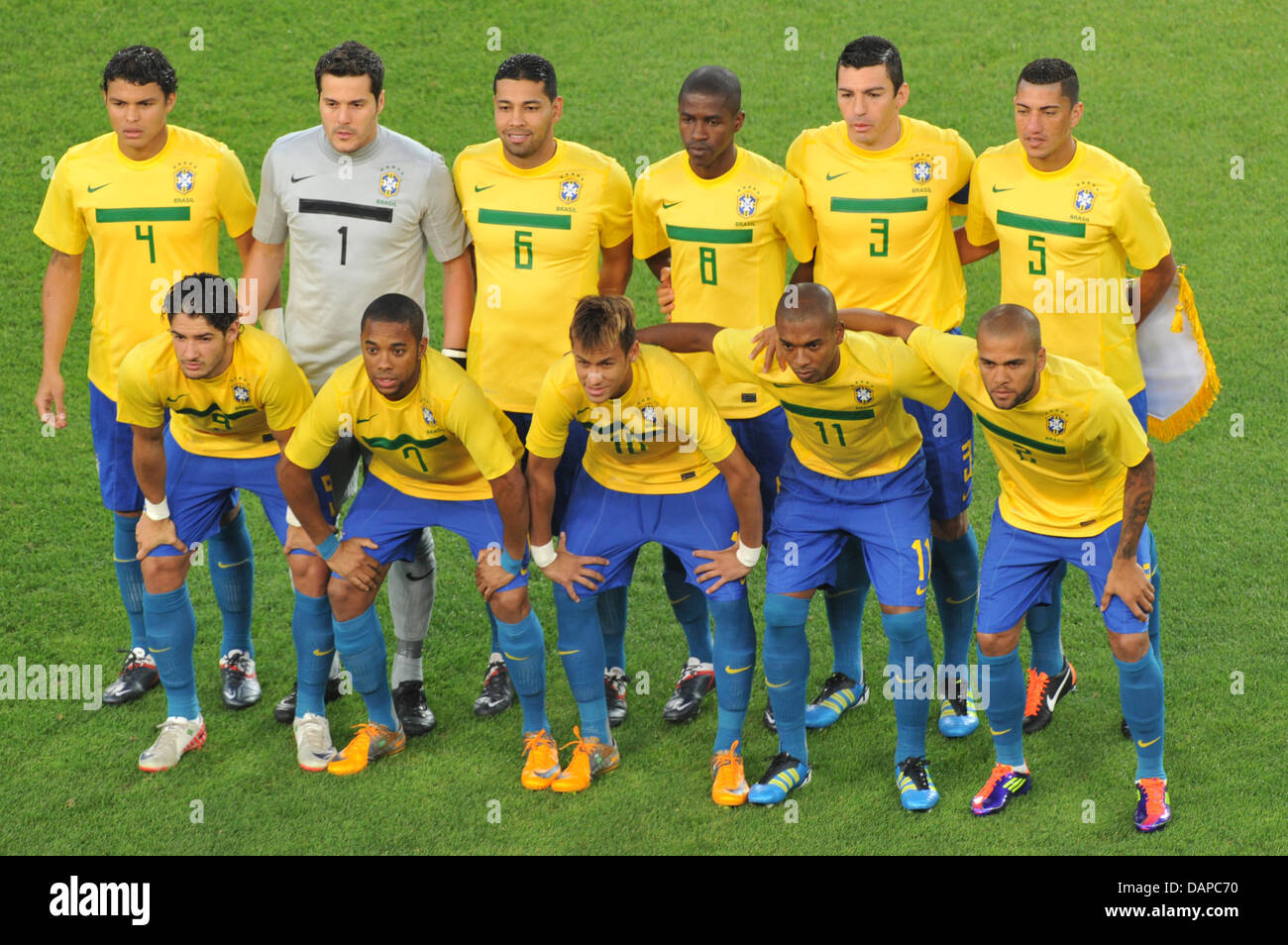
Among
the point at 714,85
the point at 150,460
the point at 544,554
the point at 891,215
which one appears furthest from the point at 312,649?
the point at 891,215

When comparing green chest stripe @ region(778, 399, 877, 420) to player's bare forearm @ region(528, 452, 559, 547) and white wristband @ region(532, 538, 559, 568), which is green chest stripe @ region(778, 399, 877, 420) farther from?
white wristband @ region(532, 538, 559, 568)

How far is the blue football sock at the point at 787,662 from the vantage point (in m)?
6.64

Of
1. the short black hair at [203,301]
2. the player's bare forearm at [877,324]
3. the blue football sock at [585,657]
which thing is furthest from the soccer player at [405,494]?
the player's bare forearm at [877,324]

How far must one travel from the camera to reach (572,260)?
22.9 ft

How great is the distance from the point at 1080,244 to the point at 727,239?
4.88 feet

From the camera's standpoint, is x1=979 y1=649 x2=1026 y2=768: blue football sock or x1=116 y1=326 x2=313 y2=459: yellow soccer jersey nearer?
x1=979 y1=649 x2=1026 y2=768: blue football sock

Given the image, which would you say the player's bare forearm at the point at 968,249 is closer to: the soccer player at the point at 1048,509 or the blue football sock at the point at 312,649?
the soccer player at the point at 1048,509

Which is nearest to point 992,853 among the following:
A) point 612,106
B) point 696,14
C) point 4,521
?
point 4,521

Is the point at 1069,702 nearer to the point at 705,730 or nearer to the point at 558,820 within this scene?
the point at 705,730

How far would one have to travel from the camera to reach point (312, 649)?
710 centimetres

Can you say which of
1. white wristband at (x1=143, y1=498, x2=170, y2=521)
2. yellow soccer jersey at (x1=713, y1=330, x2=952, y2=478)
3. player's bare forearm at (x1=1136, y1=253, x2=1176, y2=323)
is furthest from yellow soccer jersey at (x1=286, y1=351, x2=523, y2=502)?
player's bare forearm at (x1=1136, y1=253, x2=1176, y2=323)

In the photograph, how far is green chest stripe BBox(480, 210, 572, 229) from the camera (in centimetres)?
691

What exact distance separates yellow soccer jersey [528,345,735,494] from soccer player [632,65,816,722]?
39 cm

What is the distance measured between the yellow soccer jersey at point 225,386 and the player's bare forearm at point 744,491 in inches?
74.5
